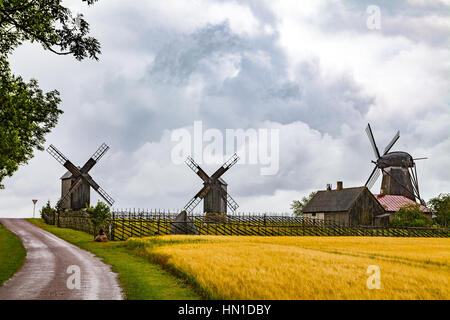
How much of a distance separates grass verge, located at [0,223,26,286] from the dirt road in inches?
13.7

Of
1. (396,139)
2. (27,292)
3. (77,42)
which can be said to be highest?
(396,139)

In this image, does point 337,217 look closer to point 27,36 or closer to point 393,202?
point 393,202

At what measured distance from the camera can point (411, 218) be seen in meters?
73.8

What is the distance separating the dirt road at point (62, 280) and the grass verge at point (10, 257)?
1.15 ft

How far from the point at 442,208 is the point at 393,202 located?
1292cm

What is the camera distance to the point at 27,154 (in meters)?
41.7

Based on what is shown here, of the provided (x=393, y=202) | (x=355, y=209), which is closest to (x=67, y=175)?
(x=355, y=209)

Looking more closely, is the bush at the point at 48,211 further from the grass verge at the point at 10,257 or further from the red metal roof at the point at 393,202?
the red metal roof at the point at 393,202

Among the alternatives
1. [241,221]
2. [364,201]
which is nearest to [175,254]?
[241,221]

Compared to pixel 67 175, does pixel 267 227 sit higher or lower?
lower

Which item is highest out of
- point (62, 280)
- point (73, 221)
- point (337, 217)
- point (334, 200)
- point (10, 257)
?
point (334, 200)

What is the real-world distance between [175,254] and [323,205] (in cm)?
5712

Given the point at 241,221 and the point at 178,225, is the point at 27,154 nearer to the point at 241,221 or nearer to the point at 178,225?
the point at 178,225
